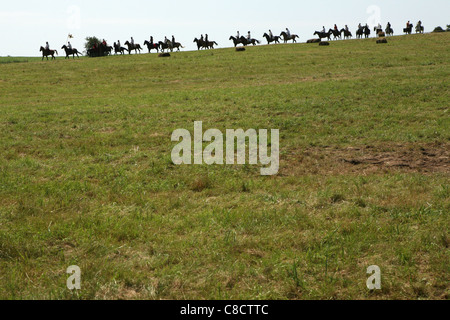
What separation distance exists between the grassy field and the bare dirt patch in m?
0.05

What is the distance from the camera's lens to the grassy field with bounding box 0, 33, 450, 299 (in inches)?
203

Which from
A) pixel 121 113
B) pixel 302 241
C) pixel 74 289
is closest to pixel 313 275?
pixel 302 241

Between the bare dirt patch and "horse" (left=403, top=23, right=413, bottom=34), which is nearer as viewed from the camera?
the bare dirt patch

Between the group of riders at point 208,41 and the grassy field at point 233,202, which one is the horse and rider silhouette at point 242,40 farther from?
the grassy field at point 233,202

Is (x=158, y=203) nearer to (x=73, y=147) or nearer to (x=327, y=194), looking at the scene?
(x=327, y=194)

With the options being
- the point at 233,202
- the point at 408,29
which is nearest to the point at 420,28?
the point at 408,29

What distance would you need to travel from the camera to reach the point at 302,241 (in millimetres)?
6152

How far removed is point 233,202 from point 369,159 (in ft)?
16.3

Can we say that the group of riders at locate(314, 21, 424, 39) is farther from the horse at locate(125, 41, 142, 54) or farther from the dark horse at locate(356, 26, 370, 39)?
the horse at locate(125, 41, 142, 54)

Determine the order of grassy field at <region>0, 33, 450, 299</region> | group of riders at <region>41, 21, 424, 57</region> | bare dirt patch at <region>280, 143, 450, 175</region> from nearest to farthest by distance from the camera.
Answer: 1. grassy field at <region>0, 33, 450, 299</region>
2. bare dirt patch at <region>280, 143, 450, 175</region>
3. group of riders at <region>41, 21, 424, 57</region>

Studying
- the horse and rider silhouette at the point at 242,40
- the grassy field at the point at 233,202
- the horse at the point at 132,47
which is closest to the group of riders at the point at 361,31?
the horse and rider silhouette at the point at 242,40

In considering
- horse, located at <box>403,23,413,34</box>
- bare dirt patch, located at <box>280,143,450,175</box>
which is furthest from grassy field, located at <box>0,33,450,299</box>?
horse, located at <box>403,23,413,34</box>

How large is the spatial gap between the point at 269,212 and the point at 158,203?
7.68 feet

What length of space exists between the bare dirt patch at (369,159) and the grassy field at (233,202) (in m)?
0.05
